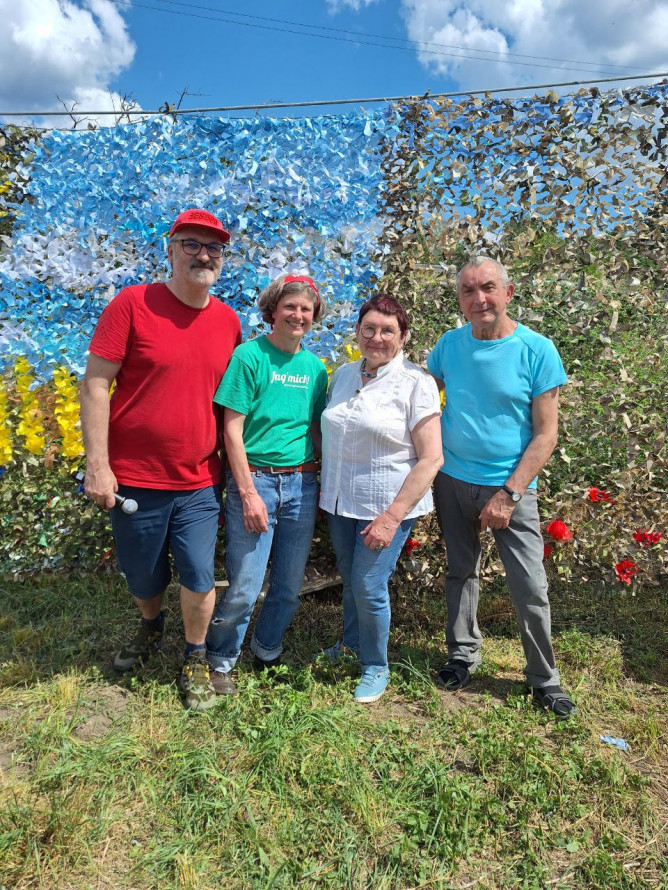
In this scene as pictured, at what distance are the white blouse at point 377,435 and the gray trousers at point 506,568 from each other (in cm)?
25

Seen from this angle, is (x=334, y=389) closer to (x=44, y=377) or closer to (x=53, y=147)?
(x=44, y=377)

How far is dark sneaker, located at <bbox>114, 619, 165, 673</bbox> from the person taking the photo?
2910mm

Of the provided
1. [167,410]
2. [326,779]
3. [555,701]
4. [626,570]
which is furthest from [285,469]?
[626,570]

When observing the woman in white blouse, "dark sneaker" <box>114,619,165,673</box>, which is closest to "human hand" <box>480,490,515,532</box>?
the woman in white blouse

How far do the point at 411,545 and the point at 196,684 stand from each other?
127 centimetres

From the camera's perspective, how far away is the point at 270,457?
2.57 m

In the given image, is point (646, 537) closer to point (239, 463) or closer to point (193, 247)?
point (239, 463)

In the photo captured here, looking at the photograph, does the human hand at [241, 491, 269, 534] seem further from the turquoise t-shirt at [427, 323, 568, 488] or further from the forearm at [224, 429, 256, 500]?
the turquoise t-shirt at [427, 323, 568, 488]

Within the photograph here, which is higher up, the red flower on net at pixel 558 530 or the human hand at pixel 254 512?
the human hand at pixel 254 512

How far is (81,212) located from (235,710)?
2.99 metres

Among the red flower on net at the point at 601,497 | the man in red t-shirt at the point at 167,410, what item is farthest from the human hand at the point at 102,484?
the red flower on net at the point at 601,497

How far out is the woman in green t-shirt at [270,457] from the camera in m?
2.49

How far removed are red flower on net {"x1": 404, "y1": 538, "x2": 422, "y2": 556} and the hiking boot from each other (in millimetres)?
704

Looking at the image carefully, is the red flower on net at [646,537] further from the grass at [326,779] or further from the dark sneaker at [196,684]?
the dark sneaker at [196,684]
